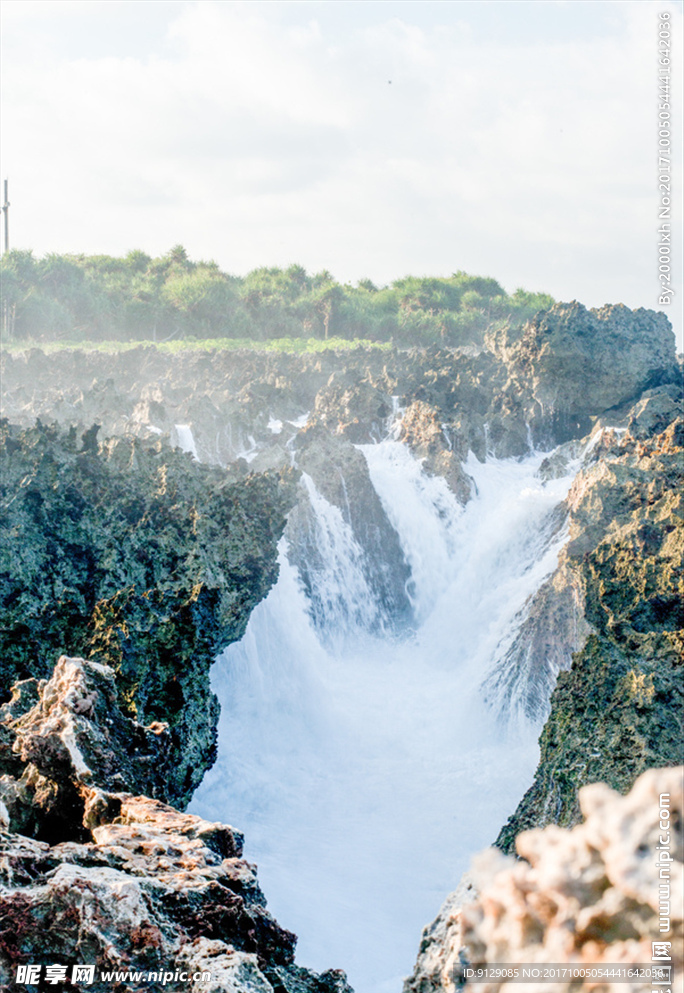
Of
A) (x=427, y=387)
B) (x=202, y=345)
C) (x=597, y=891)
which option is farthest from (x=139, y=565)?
(x=202, y=345)

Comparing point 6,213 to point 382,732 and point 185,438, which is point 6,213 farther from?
point 382,732

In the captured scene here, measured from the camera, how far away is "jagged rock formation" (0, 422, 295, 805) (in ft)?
20.6

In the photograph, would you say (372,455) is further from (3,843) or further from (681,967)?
(681,967)

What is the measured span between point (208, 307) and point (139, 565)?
32305 millimetres

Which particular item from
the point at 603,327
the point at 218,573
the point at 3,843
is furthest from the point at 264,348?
the point at 3,843

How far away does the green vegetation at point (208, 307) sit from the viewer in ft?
117

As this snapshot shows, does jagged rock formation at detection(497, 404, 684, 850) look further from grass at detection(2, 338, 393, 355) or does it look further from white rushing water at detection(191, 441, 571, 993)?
grass at detection(2, 338, 393, 355)

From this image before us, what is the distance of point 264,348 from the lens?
34188mm

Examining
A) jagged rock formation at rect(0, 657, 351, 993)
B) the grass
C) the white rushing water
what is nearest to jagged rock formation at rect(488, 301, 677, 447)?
the white rushing water

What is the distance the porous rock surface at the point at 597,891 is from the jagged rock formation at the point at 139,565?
428 cm

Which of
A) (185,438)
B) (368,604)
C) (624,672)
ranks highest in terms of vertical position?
(185,438)

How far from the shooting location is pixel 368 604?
15.7 m

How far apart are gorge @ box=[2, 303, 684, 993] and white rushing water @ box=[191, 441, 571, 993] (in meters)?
0.04

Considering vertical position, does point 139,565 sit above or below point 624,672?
above
